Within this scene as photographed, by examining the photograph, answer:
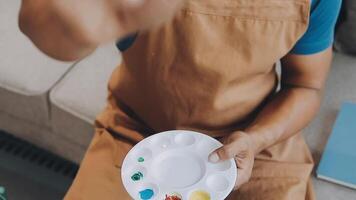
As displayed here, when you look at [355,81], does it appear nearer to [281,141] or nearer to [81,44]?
[281,141]

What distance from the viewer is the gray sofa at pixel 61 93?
1070 mm

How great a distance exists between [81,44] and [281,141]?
55cm

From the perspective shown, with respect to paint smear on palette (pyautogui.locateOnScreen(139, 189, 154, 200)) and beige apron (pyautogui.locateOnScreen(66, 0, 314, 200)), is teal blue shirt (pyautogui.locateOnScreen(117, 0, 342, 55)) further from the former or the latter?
paint smear on palette (pyautogui.locateOnScreen(139, 189, 154, 200))

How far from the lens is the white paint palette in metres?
0.66

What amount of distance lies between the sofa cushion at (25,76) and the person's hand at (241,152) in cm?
51

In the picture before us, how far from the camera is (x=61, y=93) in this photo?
112 cm

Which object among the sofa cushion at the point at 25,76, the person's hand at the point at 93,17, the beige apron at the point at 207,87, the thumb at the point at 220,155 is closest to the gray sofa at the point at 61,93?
the sofa cushion at the point at 25,76

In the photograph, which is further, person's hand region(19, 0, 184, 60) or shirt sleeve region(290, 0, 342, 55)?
shirt sleeve region(290, 0, 342, 55)

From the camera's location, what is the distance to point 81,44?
367 millimetres

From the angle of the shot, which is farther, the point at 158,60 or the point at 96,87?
the point at 96,87

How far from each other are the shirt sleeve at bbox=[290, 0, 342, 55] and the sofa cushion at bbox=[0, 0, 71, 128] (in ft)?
1.83

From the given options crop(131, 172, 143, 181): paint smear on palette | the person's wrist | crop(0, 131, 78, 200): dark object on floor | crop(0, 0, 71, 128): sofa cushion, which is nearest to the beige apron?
the person's wrist

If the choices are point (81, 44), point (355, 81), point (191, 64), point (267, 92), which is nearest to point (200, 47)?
point (191, 64)

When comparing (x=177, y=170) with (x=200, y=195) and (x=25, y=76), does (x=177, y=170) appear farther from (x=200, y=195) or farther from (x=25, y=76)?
(x=25, y=76)
